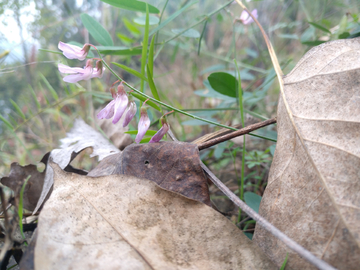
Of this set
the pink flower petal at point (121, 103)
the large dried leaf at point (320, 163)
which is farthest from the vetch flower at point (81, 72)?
the large dried leaf at point (320, 163)

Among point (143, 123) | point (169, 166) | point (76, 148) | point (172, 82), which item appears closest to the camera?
point (169, 166)

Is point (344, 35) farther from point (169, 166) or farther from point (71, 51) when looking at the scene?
point (71, 51)

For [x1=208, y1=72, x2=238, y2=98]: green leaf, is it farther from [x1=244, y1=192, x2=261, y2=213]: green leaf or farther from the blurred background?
[x1=244, y1=192, x2=261, y2=213]: green leaf

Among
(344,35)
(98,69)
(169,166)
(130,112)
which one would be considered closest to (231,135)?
(169,166)

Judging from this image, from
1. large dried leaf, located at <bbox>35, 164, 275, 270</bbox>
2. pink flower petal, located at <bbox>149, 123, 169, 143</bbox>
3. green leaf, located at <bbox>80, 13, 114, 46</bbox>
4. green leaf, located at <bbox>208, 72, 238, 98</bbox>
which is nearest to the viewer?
large dried leaf, located at <bbox>35, 164, 275, 270</bbox>

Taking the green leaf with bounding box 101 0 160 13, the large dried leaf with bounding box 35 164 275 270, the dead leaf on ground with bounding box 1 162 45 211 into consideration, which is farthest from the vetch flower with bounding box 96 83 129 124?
the green leaf with bounding box 101 0 160 13

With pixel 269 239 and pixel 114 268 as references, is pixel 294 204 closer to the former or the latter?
pixel 269 239

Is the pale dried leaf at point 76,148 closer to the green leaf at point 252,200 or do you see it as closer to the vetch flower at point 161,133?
the vetch flower at point 161,133
